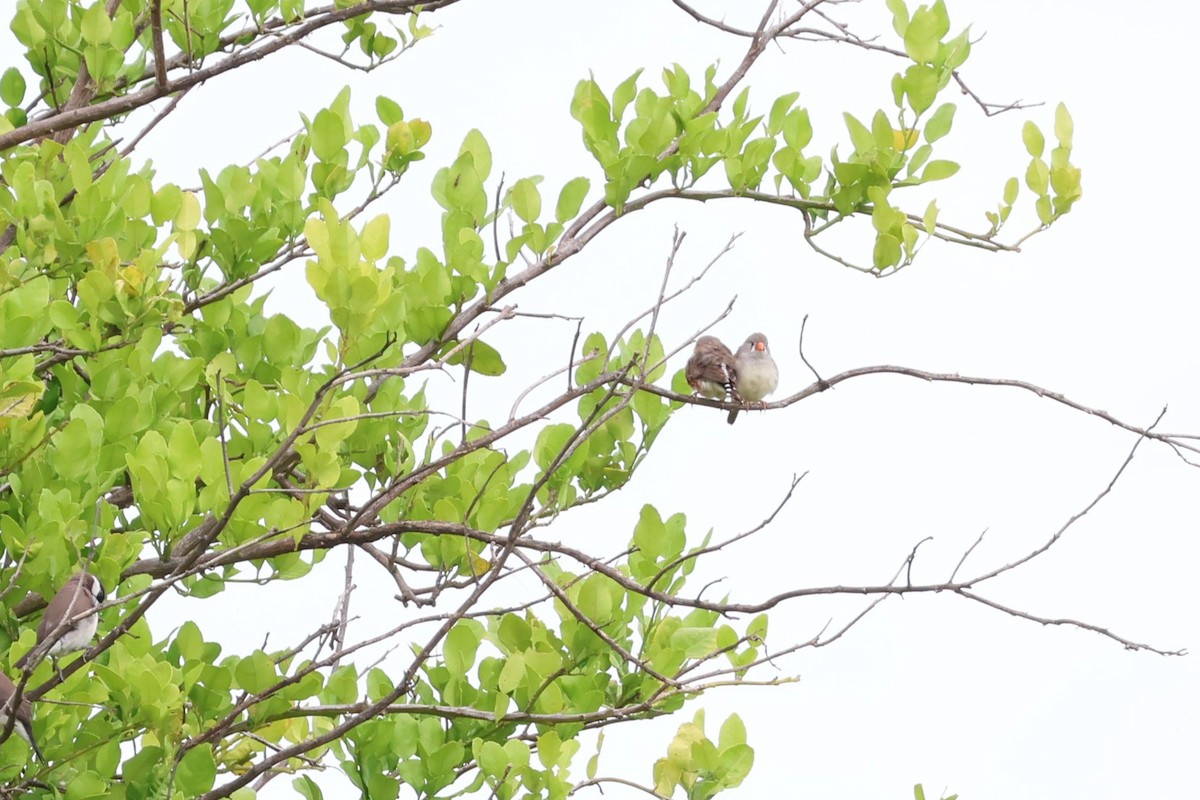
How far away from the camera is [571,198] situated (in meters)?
4.54

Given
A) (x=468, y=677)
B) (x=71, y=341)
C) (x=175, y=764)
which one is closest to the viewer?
(x=175, y=764)

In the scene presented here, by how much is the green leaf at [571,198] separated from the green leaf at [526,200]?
2.7 inches

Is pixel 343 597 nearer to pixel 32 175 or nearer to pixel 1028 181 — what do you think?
pixel 32 175

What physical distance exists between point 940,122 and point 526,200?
1.29 m

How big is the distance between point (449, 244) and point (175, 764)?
1.70 metres

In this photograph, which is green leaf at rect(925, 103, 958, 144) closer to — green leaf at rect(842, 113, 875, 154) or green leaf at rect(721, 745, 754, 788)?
green leaf at rect(842, 113, 875, 154)

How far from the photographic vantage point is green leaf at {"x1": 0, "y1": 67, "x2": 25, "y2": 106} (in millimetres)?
5281

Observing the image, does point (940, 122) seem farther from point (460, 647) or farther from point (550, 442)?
point (460, 647)

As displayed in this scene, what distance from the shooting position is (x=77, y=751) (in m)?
3.98

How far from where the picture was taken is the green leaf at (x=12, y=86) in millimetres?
5281

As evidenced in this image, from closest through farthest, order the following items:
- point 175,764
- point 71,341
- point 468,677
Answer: point 175,764 < point 71,341 < point 468,677

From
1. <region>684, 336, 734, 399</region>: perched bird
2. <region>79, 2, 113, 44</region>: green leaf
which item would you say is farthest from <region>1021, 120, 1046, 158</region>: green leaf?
<region>79, 2, 113, 44</region>: green leaf

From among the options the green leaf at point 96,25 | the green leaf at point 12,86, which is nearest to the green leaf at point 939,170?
the green leaf at point 96,25

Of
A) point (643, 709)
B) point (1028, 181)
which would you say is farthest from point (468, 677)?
point (1028, 181)
